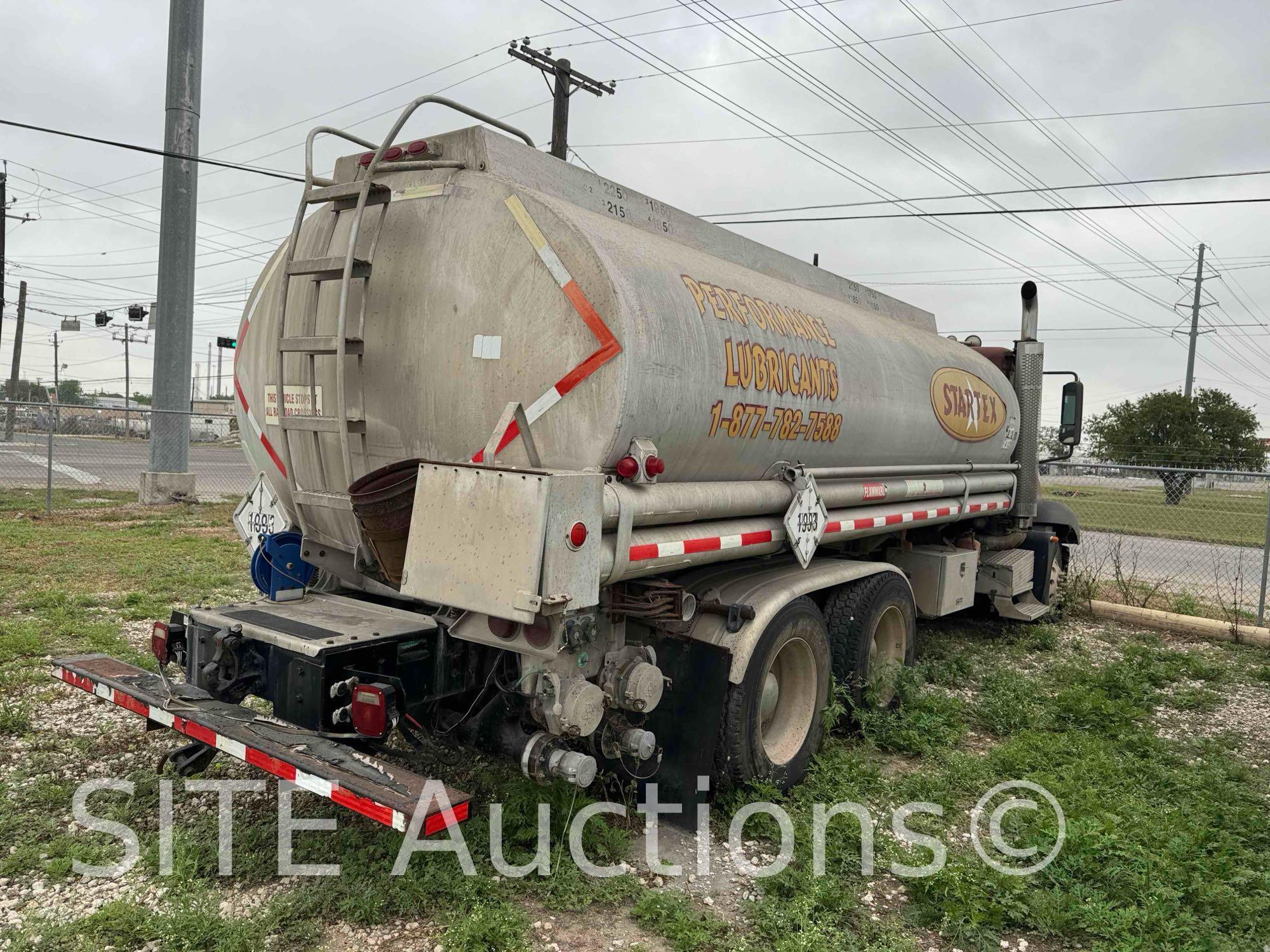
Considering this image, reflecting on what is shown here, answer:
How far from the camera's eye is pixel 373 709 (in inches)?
137

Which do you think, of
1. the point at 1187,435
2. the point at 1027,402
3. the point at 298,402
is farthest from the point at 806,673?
the point at 1187,435

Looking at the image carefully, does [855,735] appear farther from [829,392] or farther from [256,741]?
[256,741]

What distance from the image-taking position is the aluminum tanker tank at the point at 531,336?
3666 millimetres

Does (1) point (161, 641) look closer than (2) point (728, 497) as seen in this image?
Yes

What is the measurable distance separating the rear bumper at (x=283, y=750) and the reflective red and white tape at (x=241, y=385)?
1248mm

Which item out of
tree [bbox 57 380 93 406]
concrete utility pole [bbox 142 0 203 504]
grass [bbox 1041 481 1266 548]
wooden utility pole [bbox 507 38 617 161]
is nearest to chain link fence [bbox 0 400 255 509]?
concrete utility pole [bbox 142 0 203 504]

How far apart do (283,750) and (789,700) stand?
276 centimetres

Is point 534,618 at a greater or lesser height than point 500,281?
lesser

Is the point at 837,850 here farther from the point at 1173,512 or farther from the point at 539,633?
the point at 1173,512

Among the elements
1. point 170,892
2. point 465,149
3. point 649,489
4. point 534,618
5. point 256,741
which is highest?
point 465,149

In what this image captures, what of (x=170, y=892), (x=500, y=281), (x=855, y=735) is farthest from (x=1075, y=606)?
(x=170, y=892)

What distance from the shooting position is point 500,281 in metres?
3.77

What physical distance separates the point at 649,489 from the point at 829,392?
70.2 inches

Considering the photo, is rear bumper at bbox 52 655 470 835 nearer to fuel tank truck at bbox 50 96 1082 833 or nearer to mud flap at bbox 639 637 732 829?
fuel tank truck at bbox 50 96 1082 833
